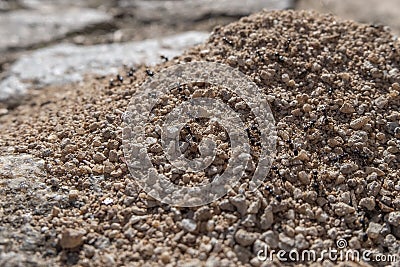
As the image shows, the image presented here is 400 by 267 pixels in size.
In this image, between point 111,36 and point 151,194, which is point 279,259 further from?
point 111,36

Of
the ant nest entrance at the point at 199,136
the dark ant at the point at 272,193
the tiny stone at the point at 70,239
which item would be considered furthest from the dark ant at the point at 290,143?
the tiny stone at the point at 70,239

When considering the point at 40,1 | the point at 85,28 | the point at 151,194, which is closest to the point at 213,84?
the point at 151,194

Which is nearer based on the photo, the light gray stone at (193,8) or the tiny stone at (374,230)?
the tiny stone at (374,230)

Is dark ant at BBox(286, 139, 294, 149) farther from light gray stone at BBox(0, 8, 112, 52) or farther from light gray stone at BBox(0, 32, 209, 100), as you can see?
light gray stone at BBox(0, 8, 112, 52)

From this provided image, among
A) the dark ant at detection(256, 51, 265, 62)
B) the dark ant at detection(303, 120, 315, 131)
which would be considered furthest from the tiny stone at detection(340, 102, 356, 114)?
the dark ant at detection(256, 51, 265, 62)

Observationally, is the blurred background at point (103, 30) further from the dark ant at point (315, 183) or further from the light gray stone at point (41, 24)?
the dark ant at point (315, 183)

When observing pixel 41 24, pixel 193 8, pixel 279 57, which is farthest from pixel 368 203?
pixel 41 24
